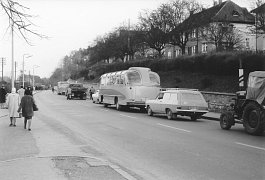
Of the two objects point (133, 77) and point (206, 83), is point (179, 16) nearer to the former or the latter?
point (206, 83)

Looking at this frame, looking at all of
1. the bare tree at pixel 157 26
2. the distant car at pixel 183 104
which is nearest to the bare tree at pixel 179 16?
the bare tree at pixel 157 26

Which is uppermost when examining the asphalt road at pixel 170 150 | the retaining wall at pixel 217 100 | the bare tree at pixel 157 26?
the bare tree at pixel 157 26

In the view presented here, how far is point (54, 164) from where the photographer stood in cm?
829

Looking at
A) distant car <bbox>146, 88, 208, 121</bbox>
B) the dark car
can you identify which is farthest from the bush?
the dark car

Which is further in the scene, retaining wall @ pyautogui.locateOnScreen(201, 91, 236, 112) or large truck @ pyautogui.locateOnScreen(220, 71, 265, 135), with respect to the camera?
retaining wall @ pyautogui.locateOnScreen(201, 91, 236, 112)

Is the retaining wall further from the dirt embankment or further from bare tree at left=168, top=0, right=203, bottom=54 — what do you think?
bare tree at left=168, top=0, right=203, bottom=54

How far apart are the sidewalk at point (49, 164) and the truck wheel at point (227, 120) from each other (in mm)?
7413

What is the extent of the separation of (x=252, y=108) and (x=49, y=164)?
8964 mm

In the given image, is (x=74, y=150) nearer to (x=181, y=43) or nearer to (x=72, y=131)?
(x=72, y=131)

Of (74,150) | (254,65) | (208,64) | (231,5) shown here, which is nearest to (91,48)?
(231,5)

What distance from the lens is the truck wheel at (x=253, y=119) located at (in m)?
13.9

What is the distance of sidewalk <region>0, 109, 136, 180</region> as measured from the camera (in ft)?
23.9

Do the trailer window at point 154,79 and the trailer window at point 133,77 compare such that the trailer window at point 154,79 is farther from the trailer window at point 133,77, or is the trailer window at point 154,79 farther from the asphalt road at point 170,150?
the asphalt road at point 170,150

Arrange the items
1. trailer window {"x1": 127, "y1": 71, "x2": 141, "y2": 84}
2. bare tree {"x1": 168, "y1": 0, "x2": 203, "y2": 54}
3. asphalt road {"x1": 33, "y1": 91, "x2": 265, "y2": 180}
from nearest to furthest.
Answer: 1. asphalt road {"x1": 33, "y1": 91, "x2": 265, "y2": 180}
2. trailer window {"x1": 127, "y1": 71, "x2": 141, "y2": 84}
3. bare tree {"x1": 168, "y1": 0, "x2": 203, "y2": 54}
